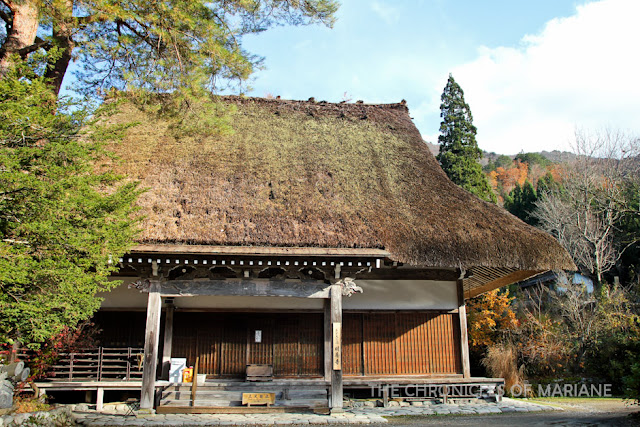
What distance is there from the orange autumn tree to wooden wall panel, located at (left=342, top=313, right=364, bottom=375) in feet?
26.4

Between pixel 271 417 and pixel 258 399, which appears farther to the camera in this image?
pixel 258 399

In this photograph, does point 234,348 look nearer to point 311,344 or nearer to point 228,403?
point 228,403

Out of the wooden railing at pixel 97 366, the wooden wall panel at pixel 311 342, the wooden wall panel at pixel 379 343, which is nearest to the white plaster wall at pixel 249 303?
the wooden wall panel at pixel 311 342

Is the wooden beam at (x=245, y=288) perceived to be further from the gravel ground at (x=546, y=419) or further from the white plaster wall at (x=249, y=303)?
the gravel ground at (x=546, y=419)

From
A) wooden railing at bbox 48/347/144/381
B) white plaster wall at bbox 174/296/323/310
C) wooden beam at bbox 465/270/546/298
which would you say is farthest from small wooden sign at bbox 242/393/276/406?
wooden beam at bbox 465/270/546/298

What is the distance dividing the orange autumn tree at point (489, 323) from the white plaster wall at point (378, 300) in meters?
6.85

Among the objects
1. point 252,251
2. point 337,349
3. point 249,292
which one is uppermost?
point 252,251

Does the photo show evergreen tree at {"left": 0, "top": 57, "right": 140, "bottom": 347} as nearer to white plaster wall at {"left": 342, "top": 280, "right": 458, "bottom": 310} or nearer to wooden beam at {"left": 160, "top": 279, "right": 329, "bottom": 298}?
wooden beam at {"left": 160, "top": 279, "right": 329, "bottom": 298}

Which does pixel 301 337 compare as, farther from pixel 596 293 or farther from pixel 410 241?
pixel 596 293

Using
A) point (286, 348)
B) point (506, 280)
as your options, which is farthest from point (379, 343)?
point (506, 280)

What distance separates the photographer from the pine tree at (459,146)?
24.5 m

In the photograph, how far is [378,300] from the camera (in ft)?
34.8

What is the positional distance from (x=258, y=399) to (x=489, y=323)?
10.7 meters

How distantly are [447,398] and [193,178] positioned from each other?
7618mm
